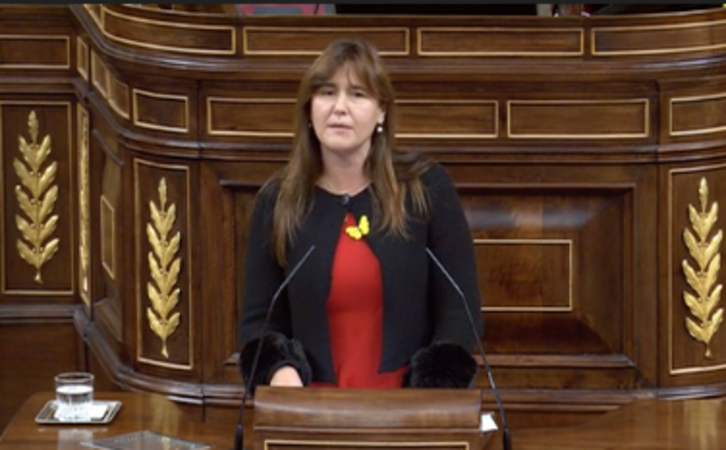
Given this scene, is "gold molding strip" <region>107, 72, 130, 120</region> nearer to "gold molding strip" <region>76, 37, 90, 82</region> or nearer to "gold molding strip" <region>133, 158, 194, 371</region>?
"gold molding strip" <region>133, 158, 194, 371</region>

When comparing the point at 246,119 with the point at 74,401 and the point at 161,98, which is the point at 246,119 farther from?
the point at 74,401

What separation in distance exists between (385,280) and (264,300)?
25 cm

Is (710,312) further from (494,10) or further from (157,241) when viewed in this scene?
(157,241)

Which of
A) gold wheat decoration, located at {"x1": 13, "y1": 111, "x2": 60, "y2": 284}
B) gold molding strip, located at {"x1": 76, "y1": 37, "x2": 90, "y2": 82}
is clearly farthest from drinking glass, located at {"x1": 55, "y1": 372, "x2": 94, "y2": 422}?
gold wheat decoration, located at {"x1": 13, "y1": 111, "x2": 60, "y2": 284}

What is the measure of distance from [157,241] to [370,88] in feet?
7.05

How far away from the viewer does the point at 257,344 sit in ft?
11.8

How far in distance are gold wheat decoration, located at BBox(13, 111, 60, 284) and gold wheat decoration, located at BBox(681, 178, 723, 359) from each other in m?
2.26

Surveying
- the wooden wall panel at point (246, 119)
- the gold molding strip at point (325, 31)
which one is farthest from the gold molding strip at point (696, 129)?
the wooden wall panel at point (246, 119)

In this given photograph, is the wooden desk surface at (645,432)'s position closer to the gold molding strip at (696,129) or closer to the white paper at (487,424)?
the white paper at (487,424)

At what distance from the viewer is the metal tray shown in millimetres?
A: 3596

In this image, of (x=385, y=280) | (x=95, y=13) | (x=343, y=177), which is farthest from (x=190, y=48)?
(x=385, y=280)

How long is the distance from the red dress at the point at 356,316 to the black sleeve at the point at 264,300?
0.31ft

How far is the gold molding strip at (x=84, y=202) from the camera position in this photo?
617cm

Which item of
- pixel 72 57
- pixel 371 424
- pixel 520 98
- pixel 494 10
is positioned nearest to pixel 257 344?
pixel 371 424
